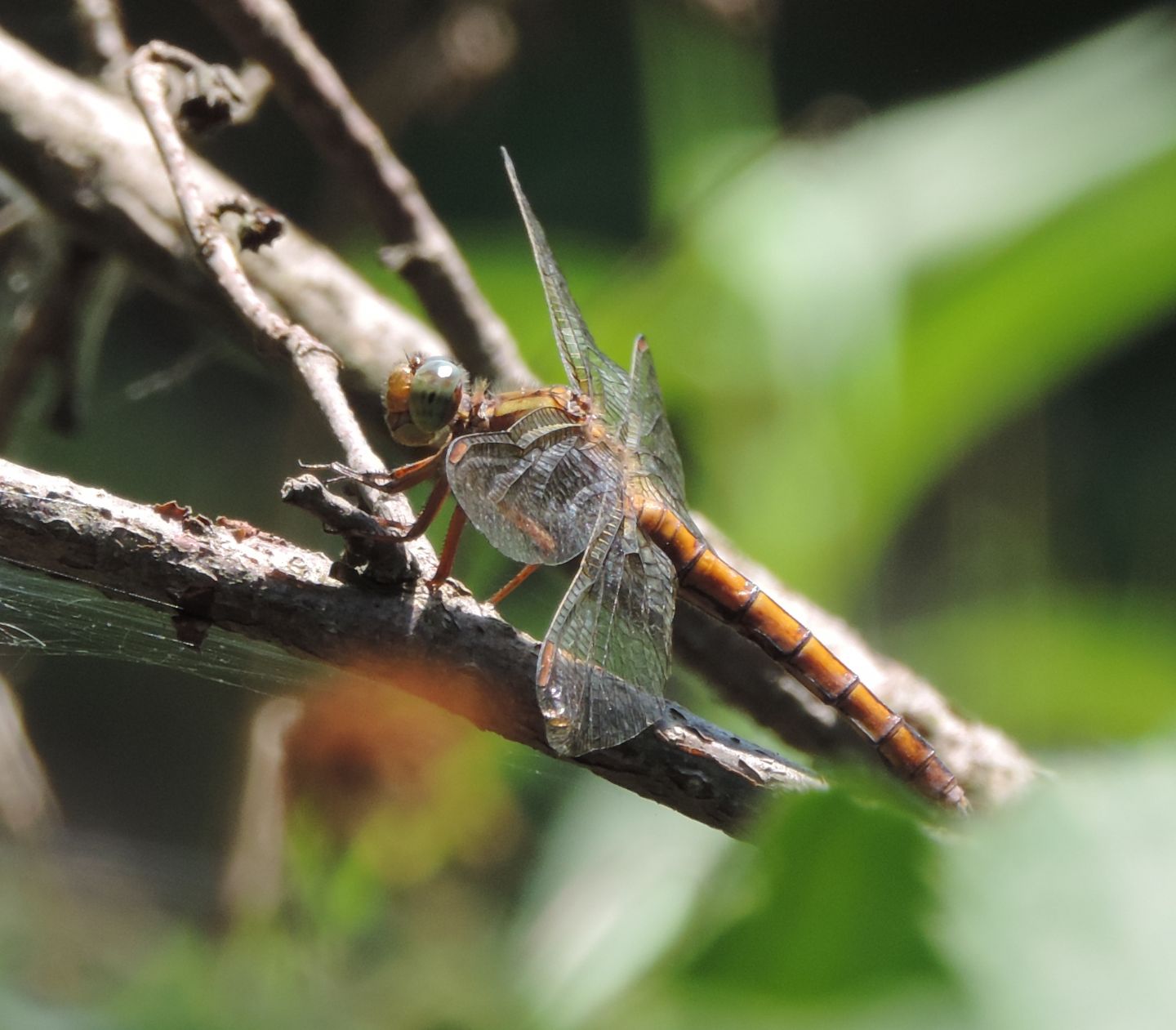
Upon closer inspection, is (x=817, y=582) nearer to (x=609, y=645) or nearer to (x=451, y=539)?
(x=609, y=645)

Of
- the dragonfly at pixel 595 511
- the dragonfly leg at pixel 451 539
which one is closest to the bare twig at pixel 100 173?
the dragonfly at pixel 595 511

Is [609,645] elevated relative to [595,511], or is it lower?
lower

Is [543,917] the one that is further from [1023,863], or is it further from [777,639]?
[1023,863]

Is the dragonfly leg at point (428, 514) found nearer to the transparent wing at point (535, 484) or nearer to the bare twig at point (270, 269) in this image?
the transparent wing at point (535, 484)

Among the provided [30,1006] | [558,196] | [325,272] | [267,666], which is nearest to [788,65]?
[558,196]

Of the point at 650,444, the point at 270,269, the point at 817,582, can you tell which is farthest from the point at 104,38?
the point at 817,582
